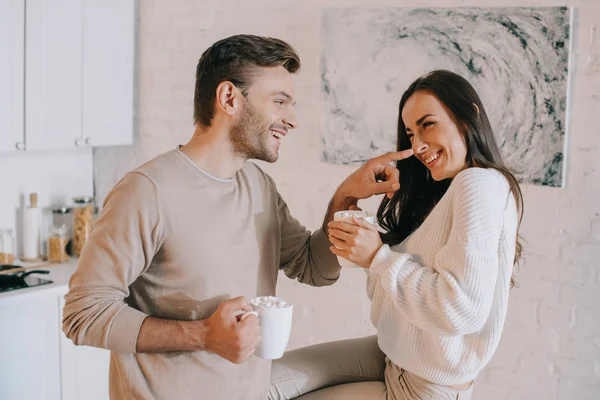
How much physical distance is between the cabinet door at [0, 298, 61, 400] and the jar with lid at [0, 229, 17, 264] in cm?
38

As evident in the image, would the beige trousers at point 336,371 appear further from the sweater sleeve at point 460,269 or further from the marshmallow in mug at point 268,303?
the marshmallow in mug at point 268,303

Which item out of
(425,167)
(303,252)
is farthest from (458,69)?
(303,252)

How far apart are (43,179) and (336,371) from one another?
6.53ft

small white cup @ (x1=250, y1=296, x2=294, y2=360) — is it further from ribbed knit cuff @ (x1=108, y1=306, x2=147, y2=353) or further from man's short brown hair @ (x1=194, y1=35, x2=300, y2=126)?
man's short brown hair @ (x1=194, y1=35, x2=300, y2=126)

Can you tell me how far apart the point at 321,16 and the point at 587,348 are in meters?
1.58

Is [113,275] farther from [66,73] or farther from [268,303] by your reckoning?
[66,73]

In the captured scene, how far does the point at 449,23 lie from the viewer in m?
2.68

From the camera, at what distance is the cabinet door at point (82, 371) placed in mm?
2994

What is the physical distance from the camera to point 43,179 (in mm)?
3379

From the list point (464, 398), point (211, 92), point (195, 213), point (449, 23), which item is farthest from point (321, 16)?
point (464, 398)

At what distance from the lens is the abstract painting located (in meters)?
2.52

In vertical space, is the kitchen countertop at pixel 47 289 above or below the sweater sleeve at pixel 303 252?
below

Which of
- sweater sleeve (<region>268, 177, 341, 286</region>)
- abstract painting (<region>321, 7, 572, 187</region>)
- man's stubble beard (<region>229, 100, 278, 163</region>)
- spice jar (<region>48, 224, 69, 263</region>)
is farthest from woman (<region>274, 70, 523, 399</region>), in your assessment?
spice jar (<region>48, 224, 69, 263</region>)

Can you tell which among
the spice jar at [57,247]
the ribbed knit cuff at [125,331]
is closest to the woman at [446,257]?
the ribbed knit cuff at [125,331]
